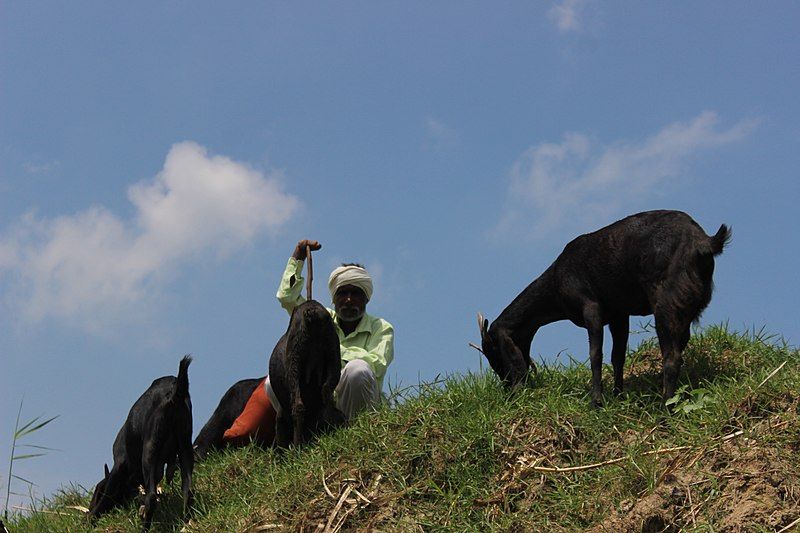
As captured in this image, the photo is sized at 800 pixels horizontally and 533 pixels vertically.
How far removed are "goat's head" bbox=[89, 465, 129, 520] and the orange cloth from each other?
132 cm

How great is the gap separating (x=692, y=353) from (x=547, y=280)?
4.60 ft

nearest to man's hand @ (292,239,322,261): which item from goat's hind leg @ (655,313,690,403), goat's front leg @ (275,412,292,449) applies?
goat's front leg @ (275,412,292,449)

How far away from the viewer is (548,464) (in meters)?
7.05

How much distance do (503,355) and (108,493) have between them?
11.9 ft

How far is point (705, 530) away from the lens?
586cm

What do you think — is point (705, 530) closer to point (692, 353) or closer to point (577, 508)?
point (577, 508)

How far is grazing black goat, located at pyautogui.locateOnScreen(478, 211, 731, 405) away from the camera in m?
7.46

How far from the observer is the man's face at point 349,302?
9352mm

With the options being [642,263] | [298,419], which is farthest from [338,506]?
[642,263]

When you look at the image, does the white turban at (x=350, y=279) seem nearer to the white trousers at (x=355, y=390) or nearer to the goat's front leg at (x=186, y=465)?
the white trousers at (x=355, y=390)

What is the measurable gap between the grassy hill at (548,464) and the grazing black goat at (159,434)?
38 cm

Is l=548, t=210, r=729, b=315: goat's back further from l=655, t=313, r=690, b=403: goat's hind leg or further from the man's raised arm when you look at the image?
the man's raised arm

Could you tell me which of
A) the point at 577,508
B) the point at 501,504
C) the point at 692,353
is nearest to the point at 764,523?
the point at 577,508

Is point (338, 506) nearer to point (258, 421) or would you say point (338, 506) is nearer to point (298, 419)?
point (298, 419)
